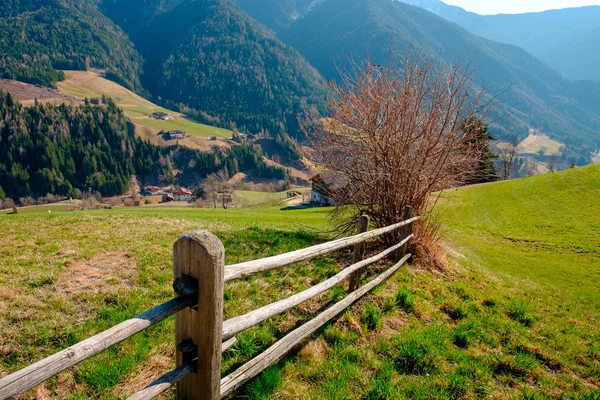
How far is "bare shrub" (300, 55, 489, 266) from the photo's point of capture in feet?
23.6

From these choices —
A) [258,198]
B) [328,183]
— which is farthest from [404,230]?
[258,198]

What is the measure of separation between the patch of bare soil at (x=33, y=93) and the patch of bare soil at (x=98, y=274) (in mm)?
198389

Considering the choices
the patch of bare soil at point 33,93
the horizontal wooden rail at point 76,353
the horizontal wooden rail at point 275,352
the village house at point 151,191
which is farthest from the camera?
the patch of bare soil at point 33,93

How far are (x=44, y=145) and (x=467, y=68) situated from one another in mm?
161886

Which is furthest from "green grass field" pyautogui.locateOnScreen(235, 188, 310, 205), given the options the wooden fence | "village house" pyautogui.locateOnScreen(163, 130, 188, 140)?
"village house" pyautogui.locateOnScreen(163, 130, 188, 140)

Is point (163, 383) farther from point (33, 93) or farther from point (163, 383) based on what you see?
point (33, 93)

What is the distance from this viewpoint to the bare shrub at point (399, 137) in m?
7.20

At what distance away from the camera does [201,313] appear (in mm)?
2396

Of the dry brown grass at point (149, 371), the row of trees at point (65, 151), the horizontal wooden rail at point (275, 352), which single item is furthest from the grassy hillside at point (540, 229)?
the row of trees at point (65, 151)

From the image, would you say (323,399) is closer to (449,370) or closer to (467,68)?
(449,370)

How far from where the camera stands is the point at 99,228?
9312mm

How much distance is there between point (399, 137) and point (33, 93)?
22795 centimetres

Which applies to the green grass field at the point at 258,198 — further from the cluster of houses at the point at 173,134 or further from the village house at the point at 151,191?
the cluster of houses at the point at 173,134

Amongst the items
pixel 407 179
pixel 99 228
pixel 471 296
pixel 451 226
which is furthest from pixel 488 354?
pixel 451 226
